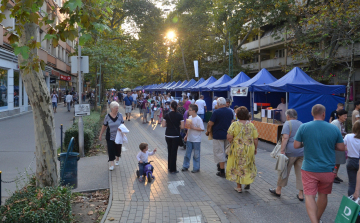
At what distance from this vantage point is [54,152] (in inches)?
189

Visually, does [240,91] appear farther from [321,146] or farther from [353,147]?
[321,146]

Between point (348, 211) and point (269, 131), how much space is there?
9340mm

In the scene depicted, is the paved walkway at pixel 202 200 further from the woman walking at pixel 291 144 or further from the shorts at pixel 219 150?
the woman walking at pixel 291 144

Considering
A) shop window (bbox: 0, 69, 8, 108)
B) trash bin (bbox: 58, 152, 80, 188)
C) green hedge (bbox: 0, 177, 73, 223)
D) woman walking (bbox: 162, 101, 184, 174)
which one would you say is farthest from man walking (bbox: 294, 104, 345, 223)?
shop window (bbox: 0, 69, 8, 108)

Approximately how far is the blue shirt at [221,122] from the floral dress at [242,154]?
1068 millimetres

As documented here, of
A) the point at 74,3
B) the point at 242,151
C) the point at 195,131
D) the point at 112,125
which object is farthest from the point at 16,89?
the point at 74,3

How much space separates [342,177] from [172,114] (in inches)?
174

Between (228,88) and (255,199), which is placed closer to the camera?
(255,199)

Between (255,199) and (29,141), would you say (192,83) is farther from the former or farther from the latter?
→ (255,199)

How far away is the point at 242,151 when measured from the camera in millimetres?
6008

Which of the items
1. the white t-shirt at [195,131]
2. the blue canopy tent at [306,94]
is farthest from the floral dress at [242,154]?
the blue canopy tent at [306,94]

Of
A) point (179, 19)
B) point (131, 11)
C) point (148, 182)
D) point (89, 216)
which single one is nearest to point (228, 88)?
point (148, 182)

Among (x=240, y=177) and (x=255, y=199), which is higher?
(x=240, y=177)

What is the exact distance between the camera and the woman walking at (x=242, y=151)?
19.7ft
